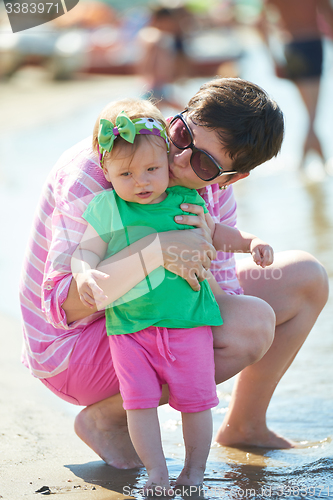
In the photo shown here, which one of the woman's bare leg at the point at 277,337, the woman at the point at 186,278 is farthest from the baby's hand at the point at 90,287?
the woman's bare leg at the point at 277,337

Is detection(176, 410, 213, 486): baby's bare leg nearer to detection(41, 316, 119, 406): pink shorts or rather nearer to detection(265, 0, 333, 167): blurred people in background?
detection(41, 316, 119, 406): pink shorts

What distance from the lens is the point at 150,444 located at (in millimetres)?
1730

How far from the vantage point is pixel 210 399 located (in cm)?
179

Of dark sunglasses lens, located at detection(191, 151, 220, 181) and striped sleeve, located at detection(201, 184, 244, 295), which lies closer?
dark sunglasses lens, located at detection(191, 151, 220, 181)

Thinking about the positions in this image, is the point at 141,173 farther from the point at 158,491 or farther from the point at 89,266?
the point at 158,491

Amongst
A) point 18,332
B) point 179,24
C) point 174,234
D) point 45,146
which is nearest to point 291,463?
point 174,234

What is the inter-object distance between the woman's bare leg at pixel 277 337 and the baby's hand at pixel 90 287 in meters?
0.71

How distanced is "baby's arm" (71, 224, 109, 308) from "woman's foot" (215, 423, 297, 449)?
0.78 meters

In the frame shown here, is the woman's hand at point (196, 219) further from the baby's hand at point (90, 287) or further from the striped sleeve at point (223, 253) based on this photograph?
the baby's hand at point (90, 287)

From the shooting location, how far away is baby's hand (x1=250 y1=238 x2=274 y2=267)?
75.2 inches

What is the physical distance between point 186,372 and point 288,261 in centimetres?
63

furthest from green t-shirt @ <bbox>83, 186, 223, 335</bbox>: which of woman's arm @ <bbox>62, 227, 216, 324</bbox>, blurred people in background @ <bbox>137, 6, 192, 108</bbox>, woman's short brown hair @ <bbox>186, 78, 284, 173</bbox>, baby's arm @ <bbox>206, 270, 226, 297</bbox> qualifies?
blurred people in background @ <bbox>137, 6, 192, 108</bbox>

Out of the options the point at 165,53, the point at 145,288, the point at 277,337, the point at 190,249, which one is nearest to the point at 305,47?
the point at 165,53

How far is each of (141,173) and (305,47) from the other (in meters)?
5.03
